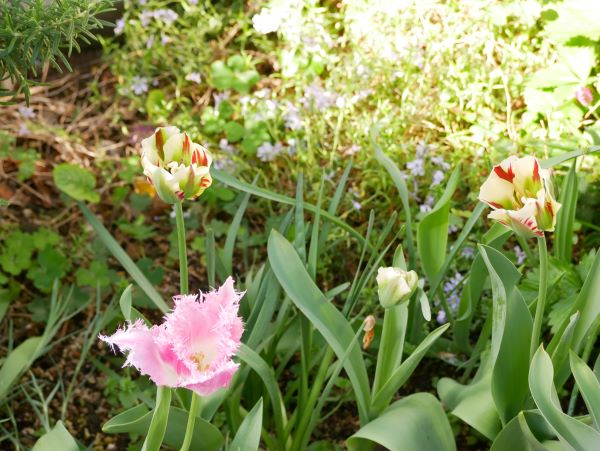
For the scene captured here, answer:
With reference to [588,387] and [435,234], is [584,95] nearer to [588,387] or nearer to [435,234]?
[435,234]

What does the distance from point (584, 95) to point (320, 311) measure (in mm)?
1145

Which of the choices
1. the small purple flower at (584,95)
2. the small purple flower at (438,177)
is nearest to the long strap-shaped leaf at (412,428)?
the small purple flower at (438,177)

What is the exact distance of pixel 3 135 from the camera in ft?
7.53

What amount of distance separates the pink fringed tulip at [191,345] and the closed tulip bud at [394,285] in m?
0.36

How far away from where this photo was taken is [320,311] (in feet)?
4.68

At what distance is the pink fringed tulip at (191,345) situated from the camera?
2.97 feet

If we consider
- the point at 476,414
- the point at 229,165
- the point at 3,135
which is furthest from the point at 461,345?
the point at 3,135

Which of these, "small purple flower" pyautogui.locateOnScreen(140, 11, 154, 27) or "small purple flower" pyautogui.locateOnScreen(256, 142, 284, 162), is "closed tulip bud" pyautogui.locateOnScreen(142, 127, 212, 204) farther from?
"small purple flower" pyautogui.locateOnScreen(140, 11, 154, 27)

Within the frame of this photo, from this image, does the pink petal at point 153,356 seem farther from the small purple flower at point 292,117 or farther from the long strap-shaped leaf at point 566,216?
the small purple flower at point 292,117

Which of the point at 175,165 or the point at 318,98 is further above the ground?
the point at 175,165

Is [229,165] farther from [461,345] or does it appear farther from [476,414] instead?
[476,414]

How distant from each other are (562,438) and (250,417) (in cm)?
43

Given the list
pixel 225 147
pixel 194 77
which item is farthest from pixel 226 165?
pixel 194 77

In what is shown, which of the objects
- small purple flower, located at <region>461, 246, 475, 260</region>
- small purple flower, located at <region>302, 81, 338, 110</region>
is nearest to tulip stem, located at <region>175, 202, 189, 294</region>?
small purple flower, located at <region>461, 246, 475, 260</region>
